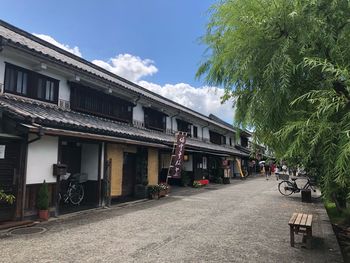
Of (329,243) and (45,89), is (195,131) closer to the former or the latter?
(45,89)

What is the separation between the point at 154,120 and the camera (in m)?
20.5

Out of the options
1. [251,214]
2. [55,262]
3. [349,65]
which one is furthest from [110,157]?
[349,65]

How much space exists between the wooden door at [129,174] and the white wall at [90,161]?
266 cm

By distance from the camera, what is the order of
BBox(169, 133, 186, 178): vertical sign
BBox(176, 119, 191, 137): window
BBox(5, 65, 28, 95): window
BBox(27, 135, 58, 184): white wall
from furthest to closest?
1. BBox(176, 119, 191, 137): window
2. BBox(169, 133, 186, 178): vertical sign
3. BBox(5, 65, 28, 95): window
4. BBox(27, 135, 58, 184): white wall

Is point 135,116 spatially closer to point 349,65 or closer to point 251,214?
point 251,214

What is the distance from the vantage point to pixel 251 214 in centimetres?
1137

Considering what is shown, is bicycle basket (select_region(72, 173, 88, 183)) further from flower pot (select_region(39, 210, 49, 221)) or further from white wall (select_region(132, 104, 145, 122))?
white wall (select_region(132, 104, 145, 122))

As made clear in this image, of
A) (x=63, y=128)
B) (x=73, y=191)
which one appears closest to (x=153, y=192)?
(x=73, y=191)

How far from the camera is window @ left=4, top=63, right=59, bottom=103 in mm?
10367

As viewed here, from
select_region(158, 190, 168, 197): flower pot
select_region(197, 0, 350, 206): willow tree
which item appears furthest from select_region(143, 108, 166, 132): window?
select_region(197, 0, 350, 206): willow tree

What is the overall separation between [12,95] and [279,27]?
9.22 meters

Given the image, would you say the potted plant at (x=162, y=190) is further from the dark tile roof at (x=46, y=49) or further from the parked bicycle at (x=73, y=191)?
the dark tile roof at (x=46, y=49)

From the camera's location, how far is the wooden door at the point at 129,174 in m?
15.6

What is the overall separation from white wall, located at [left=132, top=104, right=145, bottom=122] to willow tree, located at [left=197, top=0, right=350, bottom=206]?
44.2 ft
